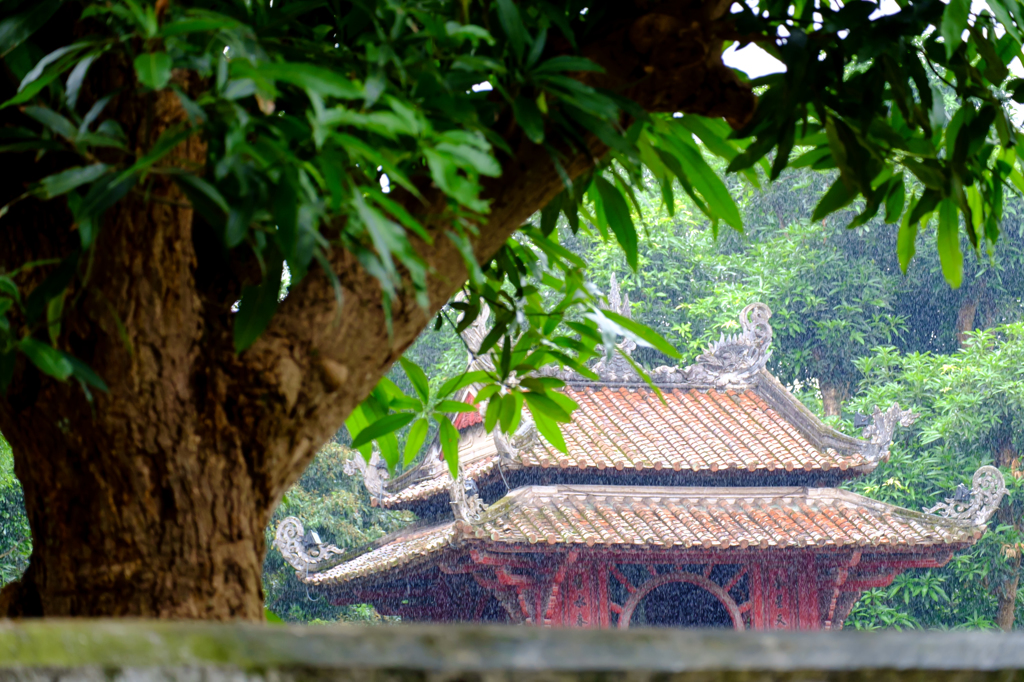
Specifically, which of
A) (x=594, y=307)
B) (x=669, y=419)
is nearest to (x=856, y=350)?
(x=669, y=419)

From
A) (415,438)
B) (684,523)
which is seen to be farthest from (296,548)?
(415,438)

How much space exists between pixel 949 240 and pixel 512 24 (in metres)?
0.45

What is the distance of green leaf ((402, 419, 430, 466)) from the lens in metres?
0.93

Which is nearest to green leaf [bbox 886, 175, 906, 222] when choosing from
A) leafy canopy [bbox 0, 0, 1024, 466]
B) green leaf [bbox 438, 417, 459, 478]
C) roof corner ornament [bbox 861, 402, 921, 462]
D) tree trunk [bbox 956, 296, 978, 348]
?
leafy canopy [bbox 0, 0, 1024, 466]

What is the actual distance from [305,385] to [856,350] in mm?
13178

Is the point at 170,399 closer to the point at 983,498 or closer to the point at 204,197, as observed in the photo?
the point at 204,197

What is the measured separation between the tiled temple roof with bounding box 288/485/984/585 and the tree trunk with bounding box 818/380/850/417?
780 cm

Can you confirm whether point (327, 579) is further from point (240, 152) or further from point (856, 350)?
point (856, 350)

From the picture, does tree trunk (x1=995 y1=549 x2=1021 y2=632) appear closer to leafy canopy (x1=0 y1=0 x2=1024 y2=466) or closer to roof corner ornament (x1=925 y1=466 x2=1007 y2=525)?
roof corner ornament (x1=925 y1=466 x2=1007 y2=525)

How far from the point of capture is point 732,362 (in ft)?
20.4

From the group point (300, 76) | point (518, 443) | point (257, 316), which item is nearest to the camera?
point (300, 76)

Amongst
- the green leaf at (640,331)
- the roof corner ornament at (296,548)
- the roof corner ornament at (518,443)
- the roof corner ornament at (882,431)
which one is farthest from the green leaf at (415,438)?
the roof corner ornament at (296,548)

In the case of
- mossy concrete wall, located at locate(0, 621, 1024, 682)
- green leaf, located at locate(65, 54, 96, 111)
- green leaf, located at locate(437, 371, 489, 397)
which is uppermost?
green leaf, located at locate(65, 54, 96, 111)

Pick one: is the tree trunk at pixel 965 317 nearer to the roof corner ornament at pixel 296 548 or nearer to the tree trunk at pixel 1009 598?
the tree trunk at pixel 1009 598
